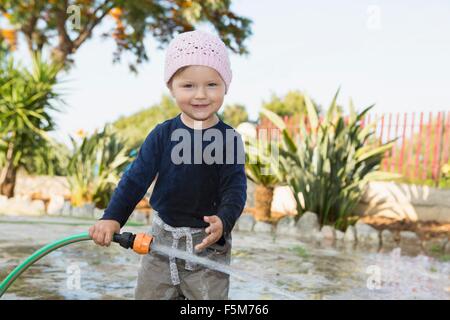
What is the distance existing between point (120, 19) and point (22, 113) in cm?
637

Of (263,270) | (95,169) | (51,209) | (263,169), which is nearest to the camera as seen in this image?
(263,270)

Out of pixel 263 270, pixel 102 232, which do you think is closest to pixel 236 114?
pixel 263 270

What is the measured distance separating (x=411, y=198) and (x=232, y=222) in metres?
7.63

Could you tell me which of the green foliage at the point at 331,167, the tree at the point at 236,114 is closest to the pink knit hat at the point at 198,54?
the green foliage at the point at 331,167

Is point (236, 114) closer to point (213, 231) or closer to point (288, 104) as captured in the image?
point (288, 104)

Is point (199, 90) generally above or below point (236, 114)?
below

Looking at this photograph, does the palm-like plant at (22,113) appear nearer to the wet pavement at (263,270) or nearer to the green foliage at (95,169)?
the green foliage at (95,169)

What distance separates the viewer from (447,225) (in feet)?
27.9

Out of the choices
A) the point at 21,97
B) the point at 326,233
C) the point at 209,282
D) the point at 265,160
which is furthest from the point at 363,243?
the point at 21,97

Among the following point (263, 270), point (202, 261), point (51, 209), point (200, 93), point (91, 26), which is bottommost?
point (263, 270)

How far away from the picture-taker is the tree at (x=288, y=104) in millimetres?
26094

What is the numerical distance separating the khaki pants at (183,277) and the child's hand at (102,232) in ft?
0.83

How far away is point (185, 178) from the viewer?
2.05 m

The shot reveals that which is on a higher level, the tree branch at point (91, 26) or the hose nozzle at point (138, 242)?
the tree branch at point (91, 26)
